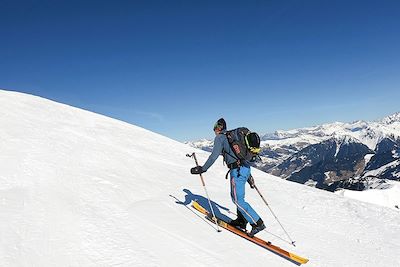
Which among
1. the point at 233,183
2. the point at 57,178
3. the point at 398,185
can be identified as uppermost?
the point at 57,178

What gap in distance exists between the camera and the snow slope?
23.2ft

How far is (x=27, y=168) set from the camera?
10.8 metres

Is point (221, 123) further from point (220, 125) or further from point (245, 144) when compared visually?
point (245, 144)

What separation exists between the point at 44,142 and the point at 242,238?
9.39 metres

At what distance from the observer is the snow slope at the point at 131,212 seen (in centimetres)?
708

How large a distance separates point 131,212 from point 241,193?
10.4 feet

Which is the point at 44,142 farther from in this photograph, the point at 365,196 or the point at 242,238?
the point at 365,196

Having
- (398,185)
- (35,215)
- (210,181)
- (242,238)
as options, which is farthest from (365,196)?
(35,215)

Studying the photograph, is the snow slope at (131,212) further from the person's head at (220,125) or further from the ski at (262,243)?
the person's head at (220,125)

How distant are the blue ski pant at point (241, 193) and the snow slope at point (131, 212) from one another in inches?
29.8

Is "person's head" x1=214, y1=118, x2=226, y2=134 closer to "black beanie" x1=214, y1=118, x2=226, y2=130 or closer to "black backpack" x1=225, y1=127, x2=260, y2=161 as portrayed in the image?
"black beanie" x1=214, y1=118, x2=226, y2=130

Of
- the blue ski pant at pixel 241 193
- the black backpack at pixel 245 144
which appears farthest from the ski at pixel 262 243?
the black backpack at pixel 245 144

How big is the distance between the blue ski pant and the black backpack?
1.26ft

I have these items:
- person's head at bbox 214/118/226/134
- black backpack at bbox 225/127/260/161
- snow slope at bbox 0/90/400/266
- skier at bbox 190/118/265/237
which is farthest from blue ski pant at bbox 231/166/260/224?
person's head at bbox 214/118/226/134
